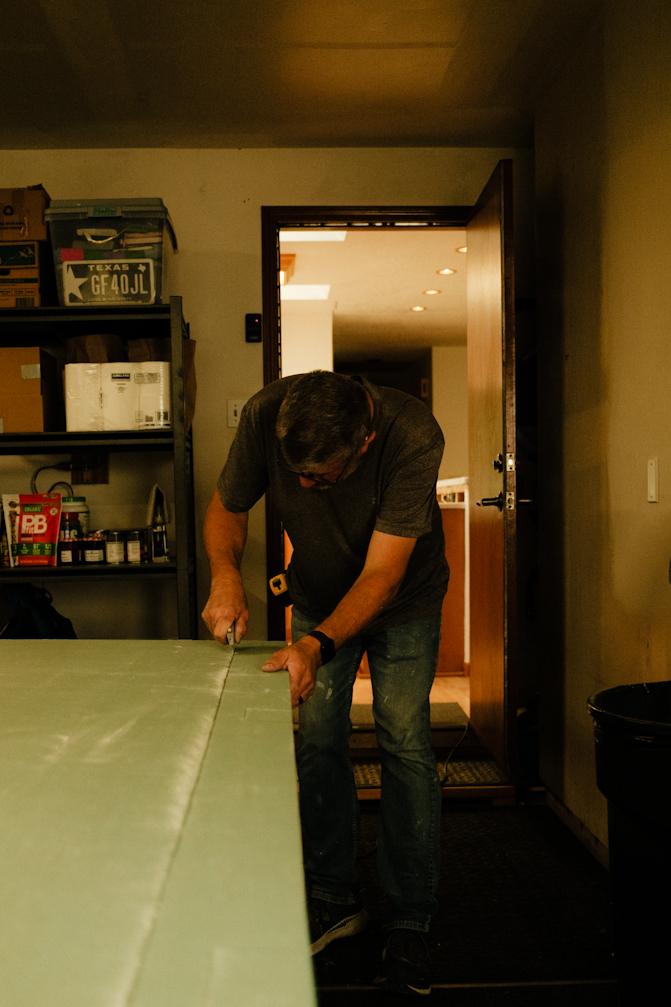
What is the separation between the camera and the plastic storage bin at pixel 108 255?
2.62 meters

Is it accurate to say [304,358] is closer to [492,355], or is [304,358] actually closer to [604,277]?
[492,355]

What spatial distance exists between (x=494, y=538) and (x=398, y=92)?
1.51 m

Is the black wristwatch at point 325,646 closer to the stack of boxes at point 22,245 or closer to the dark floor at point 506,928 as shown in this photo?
the dark floor at point 506,928

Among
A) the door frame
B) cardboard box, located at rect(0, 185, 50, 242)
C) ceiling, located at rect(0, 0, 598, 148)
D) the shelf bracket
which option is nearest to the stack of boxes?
cardboard box, located at rect(0, 185, 50, 242)

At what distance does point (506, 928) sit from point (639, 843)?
0.69 meters

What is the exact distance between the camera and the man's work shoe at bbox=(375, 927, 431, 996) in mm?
1663

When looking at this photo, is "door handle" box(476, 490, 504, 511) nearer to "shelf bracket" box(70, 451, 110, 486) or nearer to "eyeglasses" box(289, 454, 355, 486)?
"eyeglasses" box(289, 454, 355, 486)

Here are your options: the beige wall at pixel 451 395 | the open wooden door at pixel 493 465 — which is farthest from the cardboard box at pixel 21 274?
the beige wall at pixel 451 395

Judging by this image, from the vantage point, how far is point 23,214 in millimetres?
2656

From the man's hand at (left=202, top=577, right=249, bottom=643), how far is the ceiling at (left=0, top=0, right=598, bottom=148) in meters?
1.58

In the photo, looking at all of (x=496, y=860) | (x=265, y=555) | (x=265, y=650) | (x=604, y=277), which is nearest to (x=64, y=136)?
(x=265, y=555)

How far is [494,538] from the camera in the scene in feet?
9.20

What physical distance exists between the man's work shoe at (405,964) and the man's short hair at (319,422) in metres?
1.03

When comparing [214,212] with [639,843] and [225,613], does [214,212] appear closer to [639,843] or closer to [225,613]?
[225,613]
